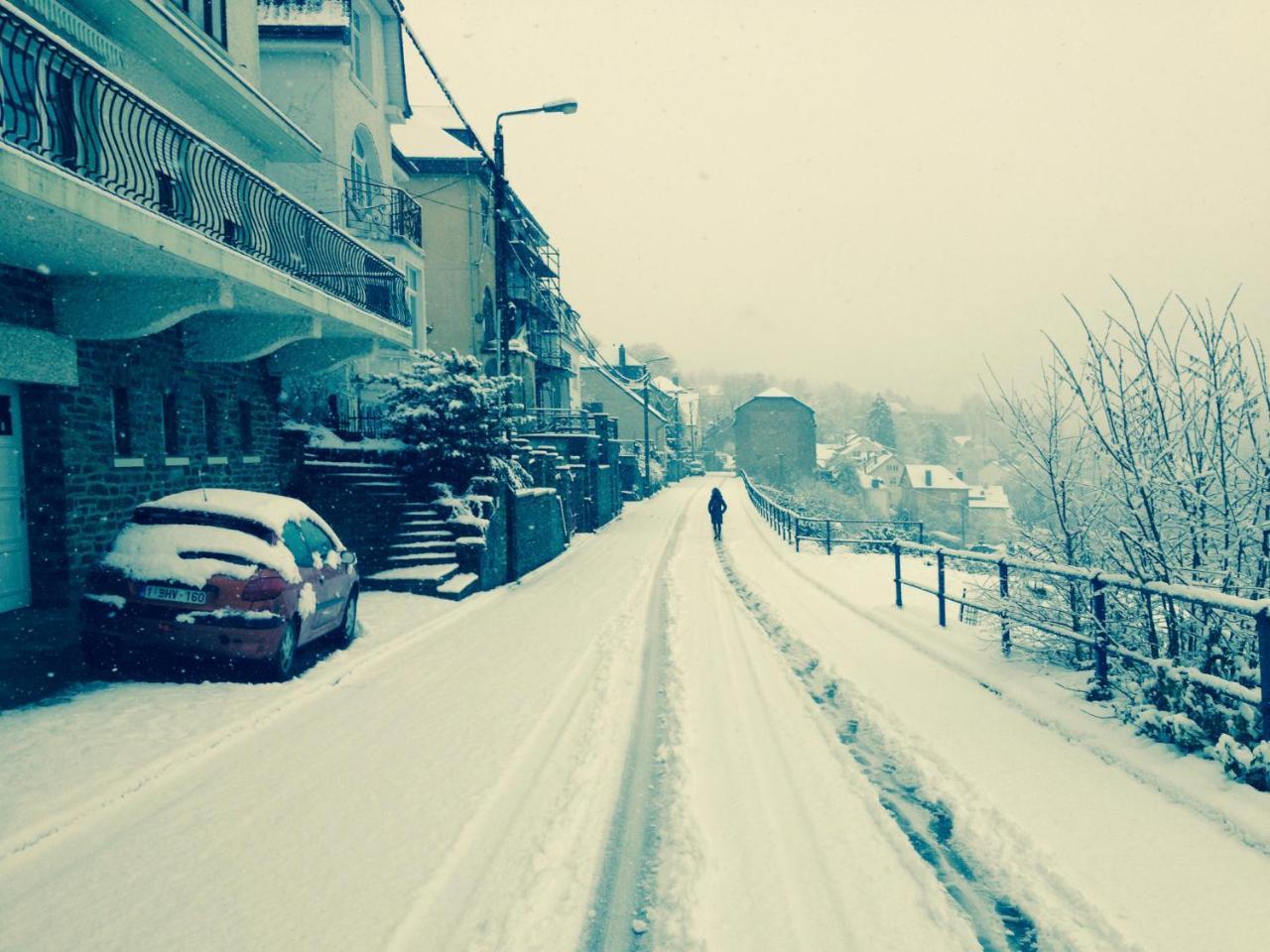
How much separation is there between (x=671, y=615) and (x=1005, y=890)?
816cm

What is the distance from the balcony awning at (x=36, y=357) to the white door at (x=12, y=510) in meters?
0.37

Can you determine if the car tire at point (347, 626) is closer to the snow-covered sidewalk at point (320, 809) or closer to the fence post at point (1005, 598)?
the snow-covered sidewalk at point (320, 809)

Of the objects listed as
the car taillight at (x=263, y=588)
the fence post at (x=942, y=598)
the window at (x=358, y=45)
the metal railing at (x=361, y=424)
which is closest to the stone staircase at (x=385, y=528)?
the metal railing at (x=361, y=424)

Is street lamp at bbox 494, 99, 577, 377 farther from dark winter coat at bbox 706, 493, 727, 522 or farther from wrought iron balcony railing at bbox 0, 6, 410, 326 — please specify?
dark winter coat at bbox 706, 493, 727, 522

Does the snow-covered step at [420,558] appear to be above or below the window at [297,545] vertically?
below

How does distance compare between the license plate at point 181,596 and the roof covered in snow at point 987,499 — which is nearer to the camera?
the license plate at point 181,596

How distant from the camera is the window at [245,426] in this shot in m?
13.4

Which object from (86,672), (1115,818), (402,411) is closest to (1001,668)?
(1115,818)

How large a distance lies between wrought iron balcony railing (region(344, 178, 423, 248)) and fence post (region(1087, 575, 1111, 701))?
17212 millimetres

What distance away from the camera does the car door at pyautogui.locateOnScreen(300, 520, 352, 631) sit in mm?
8438

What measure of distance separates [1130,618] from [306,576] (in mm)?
7449

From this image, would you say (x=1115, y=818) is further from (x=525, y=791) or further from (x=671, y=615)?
(x=671, y=615)

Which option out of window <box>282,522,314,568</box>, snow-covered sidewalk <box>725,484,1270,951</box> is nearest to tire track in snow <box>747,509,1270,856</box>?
snow-covered sidewalk <box>725,484,1270,951</box>

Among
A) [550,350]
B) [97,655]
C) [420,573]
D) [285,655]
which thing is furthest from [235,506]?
[550,350]
